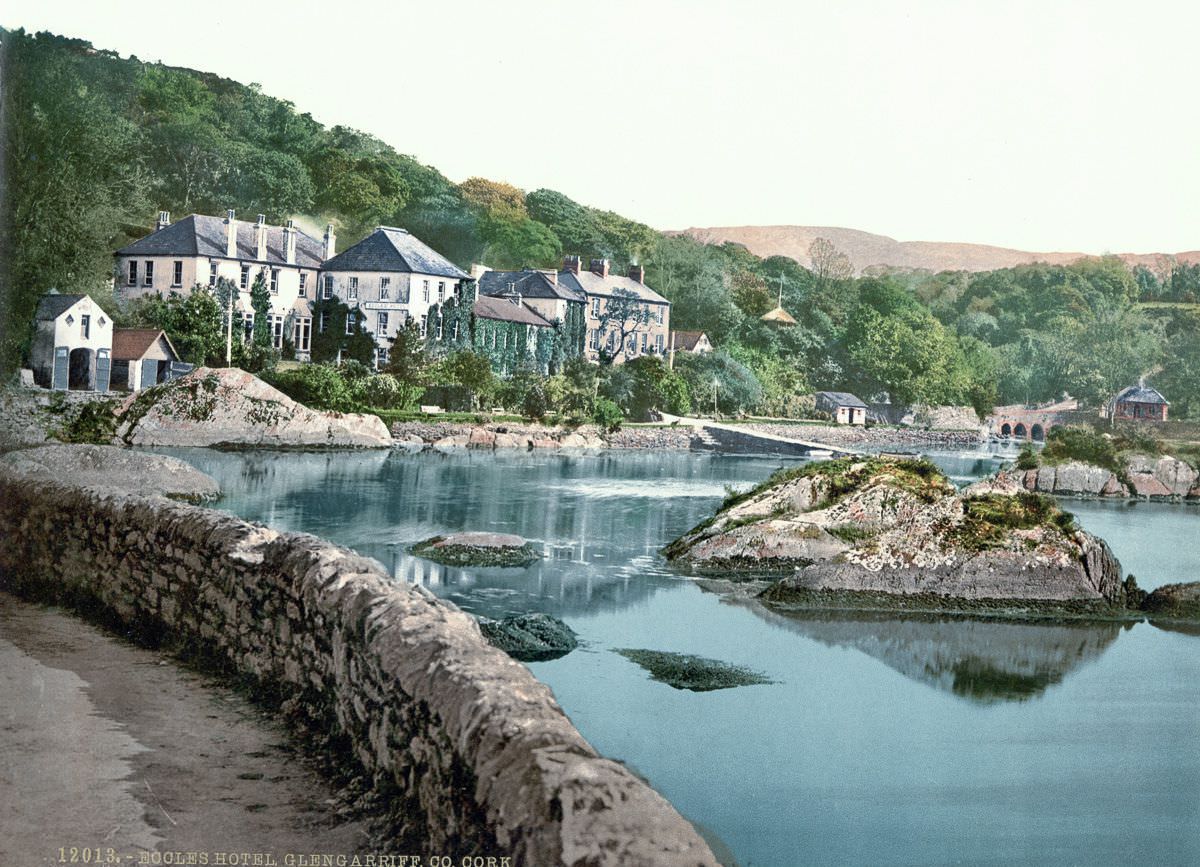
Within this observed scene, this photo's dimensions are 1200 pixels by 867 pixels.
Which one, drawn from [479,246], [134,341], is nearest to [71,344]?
[134,341]

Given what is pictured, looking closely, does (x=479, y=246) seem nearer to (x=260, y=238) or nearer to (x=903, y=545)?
(x=260, y=238)

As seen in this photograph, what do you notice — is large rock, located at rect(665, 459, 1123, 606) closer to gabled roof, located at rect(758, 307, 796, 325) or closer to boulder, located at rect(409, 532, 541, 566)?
gabled roof, located at rect(758, 307, 796, 325)

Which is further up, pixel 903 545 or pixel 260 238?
pixel 260 238

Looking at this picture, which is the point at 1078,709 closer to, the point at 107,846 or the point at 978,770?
the point at 978,770

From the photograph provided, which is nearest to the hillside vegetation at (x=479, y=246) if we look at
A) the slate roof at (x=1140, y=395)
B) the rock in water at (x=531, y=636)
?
the slate roof at (x=1140, y=395)

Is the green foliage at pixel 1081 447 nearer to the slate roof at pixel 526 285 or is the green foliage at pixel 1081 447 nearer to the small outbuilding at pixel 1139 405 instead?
the small outbuilding at pixel 1139 405

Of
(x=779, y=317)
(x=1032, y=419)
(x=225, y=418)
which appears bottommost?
(x=225, y=418)

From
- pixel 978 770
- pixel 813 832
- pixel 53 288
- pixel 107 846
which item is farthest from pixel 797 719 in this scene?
pixel 53 288
